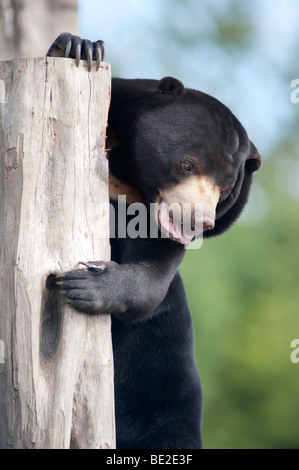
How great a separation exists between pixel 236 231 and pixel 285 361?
209cm

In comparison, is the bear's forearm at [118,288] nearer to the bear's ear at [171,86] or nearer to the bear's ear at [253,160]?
the bear's ear at [253,160]

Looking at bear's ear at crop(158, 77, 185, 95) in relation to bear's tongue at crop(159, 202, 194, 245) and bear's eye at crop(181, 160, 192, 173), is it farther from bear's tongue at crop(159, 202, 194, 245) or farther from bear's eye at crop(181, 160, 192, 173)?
bear's tongue at crop(159, 202, 194, 245)

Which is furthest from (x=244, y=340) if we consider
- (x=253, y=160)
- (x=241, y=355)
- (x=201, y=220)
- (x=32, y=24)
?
(x=201, y=220)

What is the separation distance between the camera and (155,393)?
4.88 metres

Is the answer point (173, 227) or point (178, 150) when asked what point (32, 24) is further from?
point (173, 227)

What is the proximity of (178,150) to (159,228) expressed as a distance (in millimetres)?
409

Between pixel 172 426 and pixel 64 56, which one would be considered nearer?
pixel 64 56

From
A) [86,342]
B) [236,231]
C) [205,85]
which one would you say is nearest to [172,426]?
[86,342]

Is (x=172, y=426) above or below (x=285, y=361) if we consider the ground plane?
below

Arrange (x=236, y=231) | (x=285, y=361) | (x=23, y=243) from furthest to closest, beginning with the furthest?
(x=236, y=231)
(x=285, y=361)
(x=23, y=243)

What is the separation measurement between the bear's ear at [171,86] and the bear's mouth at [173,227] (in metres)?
0.65

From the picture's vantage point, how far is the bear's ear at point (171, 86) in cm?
431

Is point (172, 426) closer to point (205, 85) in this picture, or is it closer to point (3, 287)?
point (3, 287)
